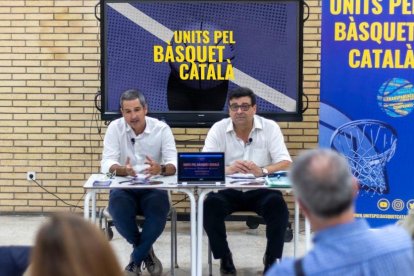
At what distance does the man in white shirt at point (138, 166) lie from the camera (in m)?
4.16

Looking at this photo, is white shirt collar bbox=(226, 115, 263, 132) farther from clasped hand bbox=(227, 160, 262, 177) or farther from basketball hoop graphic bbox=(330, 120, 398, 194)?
basketball hoop graphic bbox=(330, 120, 398, 194)

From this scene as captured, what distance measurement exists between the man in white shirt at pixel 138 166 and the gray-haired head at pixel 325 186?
263cm

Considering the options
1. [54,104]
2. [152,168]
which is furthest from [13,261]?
[54,104]

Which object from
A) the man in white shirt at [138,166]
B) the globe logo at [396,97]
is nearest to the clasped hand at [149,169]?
the man in white shirt at [138,166]

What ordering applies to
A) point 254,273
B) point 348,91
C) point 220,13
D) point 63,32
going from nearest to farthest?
1. point 254,273
2. point 348,91
3. point 220,13
4. point 63,32

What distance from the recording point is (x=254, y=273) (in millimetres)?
4418

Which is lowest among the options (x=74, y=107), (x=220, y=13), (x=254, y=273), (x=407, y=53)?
(x=254, y=273)

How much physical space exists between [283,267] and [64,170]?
4.64 metres

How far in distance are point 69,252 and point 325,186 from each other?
0.63 m

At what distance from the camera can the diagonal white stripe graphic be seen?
534 centimetres

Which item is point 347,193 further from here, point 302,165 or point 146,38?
point 146,38

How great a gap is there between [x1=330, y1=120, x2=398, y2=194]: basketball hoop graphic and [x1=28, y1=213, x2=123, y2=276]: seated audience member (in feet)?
11.9

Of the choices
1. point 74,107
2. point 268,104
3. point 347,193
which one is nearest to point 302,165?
point 347,193

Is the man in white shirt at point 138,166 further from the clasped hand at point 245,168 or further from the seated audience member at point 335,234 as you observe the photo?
the seated audience member at point 335,234
